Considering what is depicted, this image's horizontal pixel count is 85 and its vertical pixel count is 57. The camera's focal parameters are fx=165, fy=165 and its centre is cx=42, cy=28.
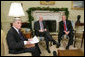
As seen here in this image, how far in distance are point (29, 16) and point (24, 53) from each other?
12.3 feet

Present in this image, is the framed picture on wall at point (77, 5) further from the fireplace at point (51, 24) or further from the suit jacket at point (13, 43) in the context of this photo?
the suit jacket at point (13, 43)

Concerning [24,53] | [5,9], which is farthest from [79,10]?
[24,53]

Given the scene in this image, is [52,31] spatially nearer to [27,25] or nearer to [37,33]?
[27,25]

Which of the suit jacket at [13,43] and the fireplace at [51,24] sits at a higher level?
the suit jacket at [13,43]

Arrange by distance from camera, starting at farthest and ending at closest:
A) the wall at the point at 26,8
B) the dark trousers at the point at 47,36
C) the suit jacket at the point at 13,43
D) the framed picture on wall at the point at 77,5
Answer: the framed picture on wall at the point at 77,5
the wall at the point at 26,8
the dark trousers at the point at 47,36
the suit jacket at the point at 13,43

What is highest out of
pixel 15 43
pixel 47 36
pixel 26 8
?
pixel 26 8

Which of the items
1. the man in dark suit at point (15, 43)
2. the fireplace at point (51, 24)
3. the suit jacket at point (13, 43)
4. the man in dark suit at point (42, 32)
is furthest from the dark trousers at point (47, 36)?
the suit jacket at point (13, 43)

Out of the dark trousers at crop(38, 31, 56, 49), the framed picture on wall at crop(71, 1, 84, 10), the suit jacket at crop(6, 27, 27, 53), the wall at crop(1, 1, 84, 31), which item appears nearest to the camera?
the suit jacket at crop(6, 27, 27, 53)

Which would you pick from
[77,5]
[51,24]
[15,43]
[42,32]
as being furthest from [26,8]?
[15,43]

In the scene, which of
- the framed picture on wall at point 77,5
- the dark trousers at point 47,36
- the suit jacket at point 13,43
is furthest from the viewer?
the framed picture on wall at point 77,5

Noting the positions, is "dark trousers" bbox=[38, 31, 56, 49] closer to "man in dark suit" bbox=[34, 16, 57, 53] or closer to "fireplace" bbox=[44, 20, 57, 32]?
"man in dark suit" bbox=[34, 16, 57, 53]

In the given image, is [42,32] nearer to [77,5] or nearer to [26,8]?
[26,8]

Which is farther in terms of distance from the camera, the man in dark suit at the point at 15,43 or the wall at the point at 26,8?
the wall at the point at 26,8

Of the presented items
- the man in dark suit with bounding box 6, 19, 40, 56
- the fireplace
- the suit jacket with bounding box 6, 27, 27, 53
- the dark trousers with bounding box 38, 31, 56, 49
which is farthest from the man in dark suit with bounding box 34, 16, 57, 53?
the suit jacket with bounding box 6, 27, 27, 53
